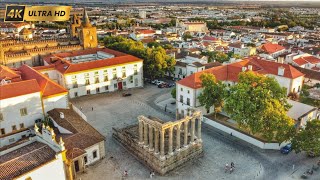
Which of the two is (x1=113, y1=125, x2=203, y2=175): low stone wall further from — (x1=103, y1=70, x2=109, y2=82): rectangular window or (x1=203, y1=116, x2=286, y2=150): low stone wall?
(x1=103, y1=70, x2=109, y2=82): rectangular window

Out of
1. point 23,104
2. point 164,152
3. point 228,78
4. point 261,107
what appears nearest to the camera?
point 164,152

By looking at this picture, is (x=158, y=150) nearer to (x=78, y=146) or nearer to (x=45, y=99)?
(x=78, y=146)

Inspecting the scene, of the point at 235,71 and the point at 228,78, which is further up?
the point at 235,71

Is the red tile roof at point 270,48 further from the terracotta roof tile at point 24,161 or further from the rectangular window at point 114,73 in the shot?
→ the terracotta roof tile at point 24,161

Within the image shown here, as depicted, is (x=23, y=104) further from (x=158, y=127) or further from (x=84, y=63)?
(x=84, y=63)

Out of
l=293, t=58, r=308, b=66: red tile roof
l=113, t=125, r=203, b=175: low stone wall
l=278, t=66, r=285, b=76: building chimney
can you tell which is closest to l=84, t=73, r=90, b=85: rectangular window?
l=113, t=125, r=203, b=175: low stone wall

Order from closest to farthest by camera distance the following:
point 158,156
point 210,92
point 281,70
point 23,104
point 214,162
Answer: point 158,156 < point 214,162 < point 23,104 < point 210,92 < point 281,70

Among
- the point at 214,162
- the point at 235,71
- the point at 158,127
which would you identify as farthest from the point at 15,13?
the point at 214,162
